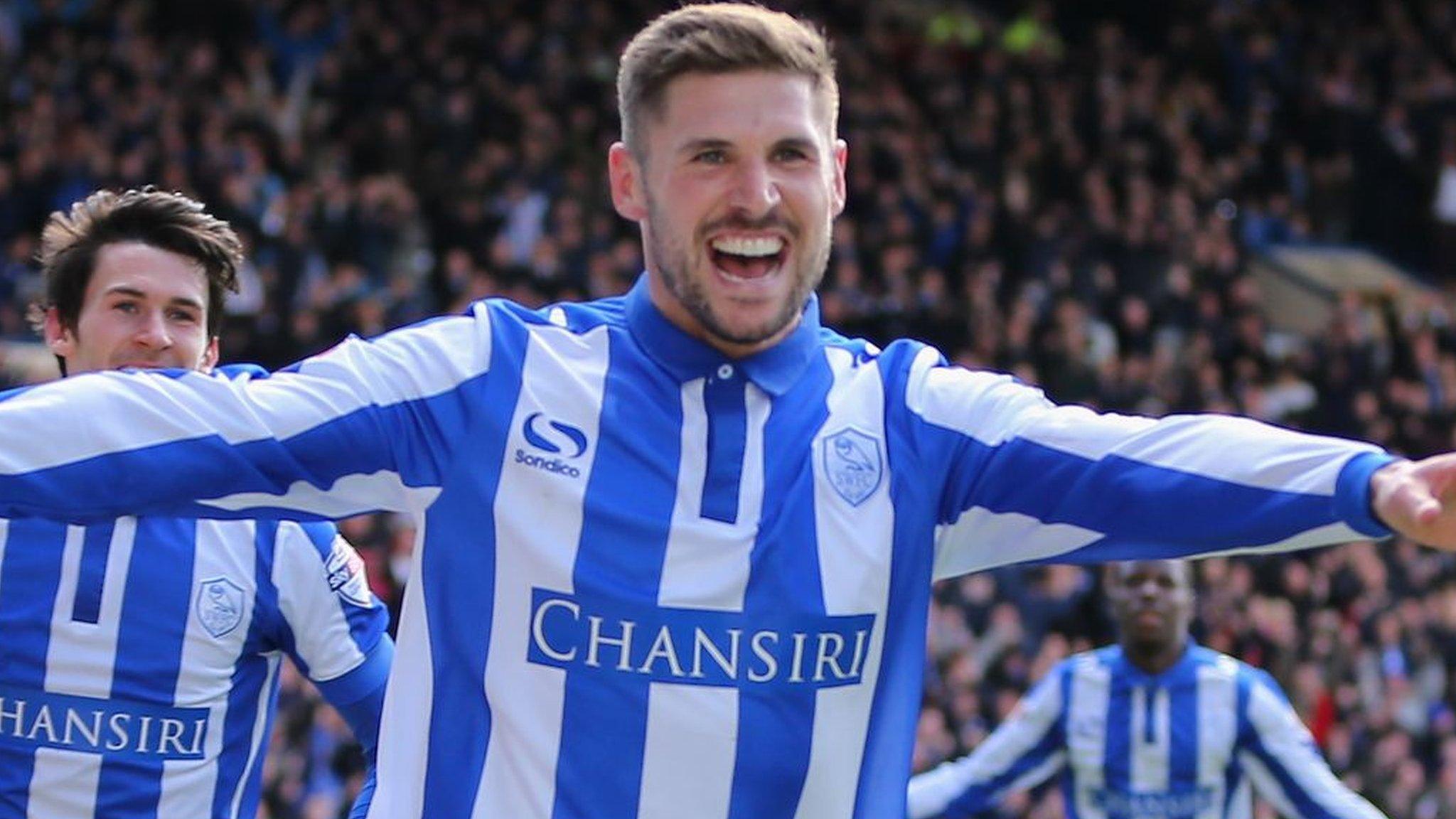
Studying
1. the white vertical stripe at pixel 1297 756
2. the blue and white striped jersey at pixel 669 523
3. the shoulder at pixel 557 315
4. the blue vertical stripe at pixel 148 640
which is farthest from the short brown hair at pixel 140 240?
the white vertical stripe at pixel 1297 756

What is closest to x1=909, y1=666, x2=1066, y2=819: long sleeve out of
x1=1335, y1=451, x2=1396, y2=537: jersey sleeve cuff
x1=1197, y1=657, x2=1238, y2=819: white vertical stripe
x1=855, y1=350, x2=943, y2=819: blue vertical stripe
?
x1=1197, y1=657, x2=1238, y2=819: white vertical stripe

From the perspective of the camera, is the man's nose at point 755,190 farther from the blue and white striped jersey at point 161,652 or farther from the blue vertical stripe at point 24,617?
the blue vertical stripe at point 24,617

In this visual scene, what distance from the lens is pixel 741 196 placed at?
3273 millimetres

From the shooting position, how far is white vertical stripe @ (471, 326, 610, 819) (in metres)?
3.23

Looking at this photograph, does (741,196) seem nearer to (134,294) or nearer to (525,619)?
(525,619)

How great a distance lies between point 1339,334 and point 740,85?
657 inches

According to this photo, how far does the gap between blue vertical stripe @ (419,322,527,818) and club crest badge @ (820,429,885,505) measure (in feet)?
1.54

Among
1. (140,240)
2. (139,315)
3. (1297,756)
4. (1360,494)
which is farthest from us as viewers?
(1297,756)

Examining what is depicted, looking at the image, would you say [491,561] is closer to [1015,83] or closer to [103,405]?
[103,405]

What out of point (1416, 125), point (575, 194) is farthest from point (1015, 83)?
point (575, 194)

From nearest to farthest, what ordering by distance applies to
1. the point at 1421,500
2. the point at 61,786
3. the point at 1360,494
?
the point at 1421,500, the point at 1360,494, the point at 61,786

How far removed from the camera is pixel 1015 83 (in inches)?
865

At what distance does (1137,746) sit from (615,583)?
563cm

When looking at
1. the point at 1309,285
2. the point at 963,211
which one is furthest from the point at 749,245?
the point at 1309,285
